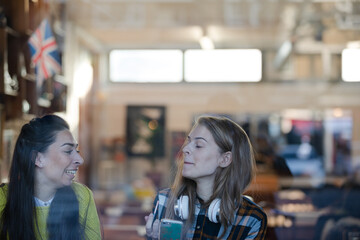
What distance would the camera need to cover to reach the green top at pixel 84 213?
2.00 meters

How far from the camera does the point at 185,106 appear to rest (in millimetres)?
7793

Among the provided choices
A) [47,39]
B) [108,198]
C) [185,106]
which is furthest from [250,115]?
[47,39]

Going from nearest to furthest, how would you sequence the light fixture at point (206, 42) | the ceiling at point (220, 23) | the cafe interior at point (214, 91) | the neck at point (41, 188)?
the neck at point (41, 188)
the cafe interior at point (214, 91)
the ceiling at point (220, 23)
the light fixture at point (206, 42)

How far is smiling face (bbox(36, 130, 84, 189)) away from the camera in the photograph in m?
2.00

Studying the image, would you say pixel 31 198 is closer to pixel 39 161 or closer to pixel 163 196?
pixel 39 161

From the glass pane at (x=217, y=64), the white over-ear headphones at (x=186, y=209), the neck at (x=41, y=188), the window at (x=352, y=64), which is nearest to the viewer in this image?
the white over-ear headphones at (x=186, y=209)

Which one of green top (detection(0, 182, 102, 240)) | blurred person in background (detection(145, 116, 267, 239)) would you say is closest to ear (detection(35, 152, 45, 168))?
green top (detection(0, 182, 102, 240))

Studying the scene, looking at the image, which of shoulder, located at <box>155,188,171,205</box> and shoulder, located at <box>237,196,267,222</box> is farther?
shoulder, located at <box>155,188,171,205</box>

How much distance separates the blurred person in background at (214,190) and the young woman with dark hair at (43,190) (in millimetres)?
303

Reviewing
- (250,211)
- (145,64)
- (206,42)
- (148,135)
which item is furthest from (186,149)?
(148,135)

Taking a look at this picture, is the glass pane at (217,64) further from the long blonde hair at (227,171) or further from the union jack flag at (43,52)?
the long blonde hair at (227,171)

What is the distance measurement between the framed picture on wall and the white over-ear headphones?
5.99 m

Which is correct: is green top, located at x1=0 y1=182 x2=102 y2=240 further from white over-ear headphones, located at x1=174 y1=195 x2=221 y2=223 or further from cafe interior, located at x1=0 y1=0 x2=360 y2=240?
cafe interior, located at x1=0 y1=0 x2=360 y2=240

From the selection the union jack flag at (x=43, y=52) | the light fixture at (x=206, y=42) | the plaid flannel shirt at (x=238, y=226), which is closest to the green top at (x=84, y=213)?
Result: the plaid flannel shirt at (x=238, y=226)
